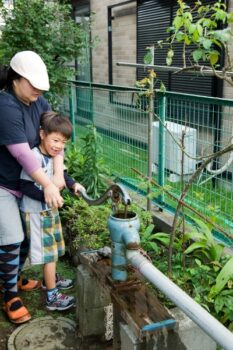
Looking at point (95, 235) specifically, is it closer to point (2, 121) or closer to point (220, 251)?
point (220, 251)

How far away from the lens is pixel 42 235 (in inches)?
123

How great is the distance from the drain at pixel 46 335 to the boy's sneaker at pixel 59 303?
0.27 ft

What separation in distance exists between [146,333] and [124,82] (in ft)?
22.2

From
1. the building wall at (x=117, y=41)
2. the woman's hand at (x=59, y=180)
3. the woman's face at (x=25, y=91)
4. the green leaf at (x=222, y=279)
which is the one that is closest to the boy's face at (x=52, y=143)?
the woman's hand at (x=59, y=180)

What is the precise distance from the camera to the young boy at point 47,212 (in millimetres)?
2934

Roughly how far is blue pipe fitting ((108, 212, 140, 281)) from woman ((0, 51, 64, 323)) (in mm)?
458

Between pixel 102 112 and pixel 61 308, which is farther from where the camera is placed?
pixel 102 112

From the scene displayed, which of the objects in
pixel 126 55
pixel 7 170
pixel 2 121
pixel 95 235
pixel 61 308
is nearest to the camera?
pixel 2 121

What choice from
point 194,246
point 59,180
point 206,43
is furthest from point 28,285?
point 206,43

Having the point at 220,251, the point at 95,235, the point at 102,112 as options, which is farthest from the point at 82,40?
the point at 220,251

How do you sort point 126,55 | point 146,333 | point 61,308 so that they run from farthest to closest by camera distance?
point 126,55
point 61,308
point 146,333

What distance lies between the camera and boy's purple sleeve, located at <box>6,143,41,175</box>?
275 cm

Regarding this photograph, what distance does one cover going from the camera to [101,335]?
3006mm

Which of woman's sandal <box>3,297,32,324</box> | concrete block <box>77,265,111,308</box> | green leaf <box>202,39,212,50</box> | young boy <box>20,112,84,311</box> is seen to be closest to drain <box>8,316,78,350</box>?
woman's sandal <box>3,297,32,324</box>
